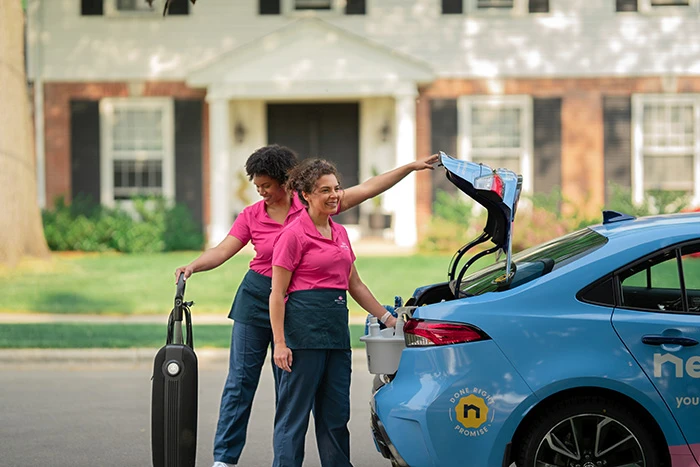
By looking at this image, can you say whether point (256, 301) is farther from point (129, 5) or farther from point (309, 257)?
point (129, 5)

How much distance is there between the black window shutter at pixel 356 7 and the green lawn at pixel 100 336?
32.8 ft

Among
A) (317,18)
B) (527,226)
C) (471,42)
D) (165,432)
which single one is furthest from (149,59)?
(165,432)

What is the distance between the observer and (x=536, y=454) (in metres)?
→ 5.11

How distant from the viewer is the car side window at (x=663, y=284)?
528cm

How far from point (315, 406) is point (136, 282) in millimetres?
11648

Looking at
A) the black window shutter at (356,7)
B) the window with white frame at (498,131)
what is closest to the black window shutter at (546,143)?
the window with white frame at (498,131)

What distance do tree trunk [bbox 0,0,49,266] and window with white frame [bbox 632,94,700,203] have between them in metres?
11.5

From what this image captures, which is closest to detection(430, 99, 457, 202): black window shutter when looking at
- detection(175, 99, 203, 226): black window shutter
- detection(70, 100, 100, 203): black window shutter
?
detection(175, 99, 203, 226): black window shutter

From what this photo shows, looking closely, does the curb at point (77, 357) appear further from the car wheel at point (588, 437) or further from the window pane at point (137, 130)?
the window pane at point (137, 130)

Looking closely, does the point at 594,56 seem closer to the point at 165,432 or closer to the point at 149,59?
the point at 149,59

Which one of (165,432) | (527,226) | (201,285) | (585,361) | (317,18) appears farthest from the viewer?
(317,18)

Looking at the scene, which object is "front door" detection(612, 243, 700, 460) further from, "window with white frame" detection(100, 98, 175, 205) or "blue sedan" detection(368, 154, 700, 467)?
"window with white frame" detection(100, 98, 175, 205)

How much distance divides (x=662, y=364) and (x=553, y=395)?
53cm

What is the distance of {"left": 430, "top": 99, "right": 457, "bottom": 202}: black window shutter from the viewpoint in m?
21.5
